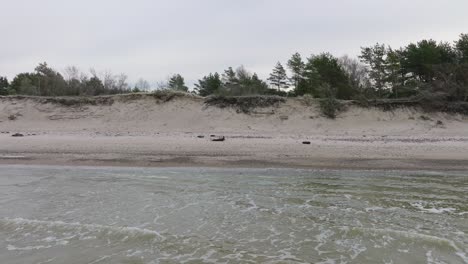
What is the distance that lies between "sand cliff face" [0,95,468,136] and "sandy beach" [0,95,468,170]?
2.2 inches

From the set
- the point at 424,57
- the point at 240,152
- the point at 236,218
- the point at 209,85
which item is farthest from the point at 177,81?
the point at 236,218

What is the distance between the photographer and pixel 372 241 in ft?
20.6

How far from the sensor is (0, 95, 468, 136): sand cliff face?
21.8 m

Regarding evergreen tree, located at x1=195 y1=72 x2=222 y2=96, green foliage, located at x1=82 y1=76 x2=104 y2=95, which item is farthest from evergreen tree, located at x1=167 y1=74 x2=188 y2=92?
green foliage, located at x1=82 y1=76 x2=104 y2=95

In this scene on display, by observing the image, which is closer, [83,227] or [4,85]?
[83,227]

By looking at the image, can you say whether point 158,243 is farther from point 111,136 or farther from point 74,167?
point 111,136

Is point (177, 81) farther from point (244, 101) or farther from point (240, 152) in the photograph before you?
point (240, 152)

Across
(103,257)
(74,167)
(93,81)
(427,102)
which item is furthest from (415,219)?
(93,81)

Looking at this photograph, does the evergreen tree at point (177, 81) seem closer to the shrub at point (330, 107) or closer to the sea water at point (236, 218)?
the shrub at point (330, 107)

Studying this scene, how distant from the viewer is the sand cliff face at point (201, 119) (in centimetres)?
2178

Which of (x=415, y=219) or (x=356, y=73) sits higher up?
(x=356, y=73)

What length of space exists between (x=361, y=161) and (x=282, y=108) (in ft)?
34.9

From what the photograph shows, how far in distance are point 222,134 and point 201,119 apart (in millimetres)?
3419

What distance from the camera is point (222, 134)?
66.1 feet
